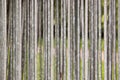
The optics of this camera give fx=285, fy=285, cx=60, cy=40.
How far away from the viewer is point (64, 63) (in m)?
1.33

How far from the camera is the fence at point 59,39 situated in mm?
1299

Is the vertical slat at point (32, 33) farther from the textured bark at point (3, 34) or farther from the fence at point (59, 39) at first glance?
the textured bark at point (3, 34)

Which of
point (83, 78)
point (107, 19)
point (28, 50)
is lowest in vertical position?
point (83, 78)

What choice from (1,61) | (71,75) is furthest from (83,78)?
(1,61)

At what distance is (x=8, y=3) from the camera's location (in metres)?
1.36

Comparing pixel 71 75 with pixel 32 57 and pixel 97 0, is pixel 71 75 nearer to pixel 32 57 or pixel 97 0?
pixel 32 57

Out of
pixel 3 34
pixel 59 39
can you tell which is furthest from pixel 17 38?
pixel 59 39

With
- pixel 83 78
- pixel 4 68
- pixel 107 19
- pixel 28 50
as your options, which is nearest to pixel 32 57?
pixel 28 50

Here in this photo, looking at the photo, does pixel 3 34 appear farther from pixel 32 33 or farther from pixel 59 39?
pixel 59 39

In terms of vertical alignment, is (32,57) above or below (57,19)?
below

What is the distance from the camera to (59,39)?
1333 millimetres

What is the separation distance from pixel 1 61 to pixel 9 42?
0.32ft

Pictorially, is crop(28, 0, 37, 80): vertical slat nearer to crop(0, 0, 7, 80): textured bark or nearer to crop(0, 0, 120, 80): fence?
crop(0, 0, 120, 80): fence

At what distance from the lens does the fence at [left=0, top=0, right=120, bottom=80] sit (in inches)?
51.1
